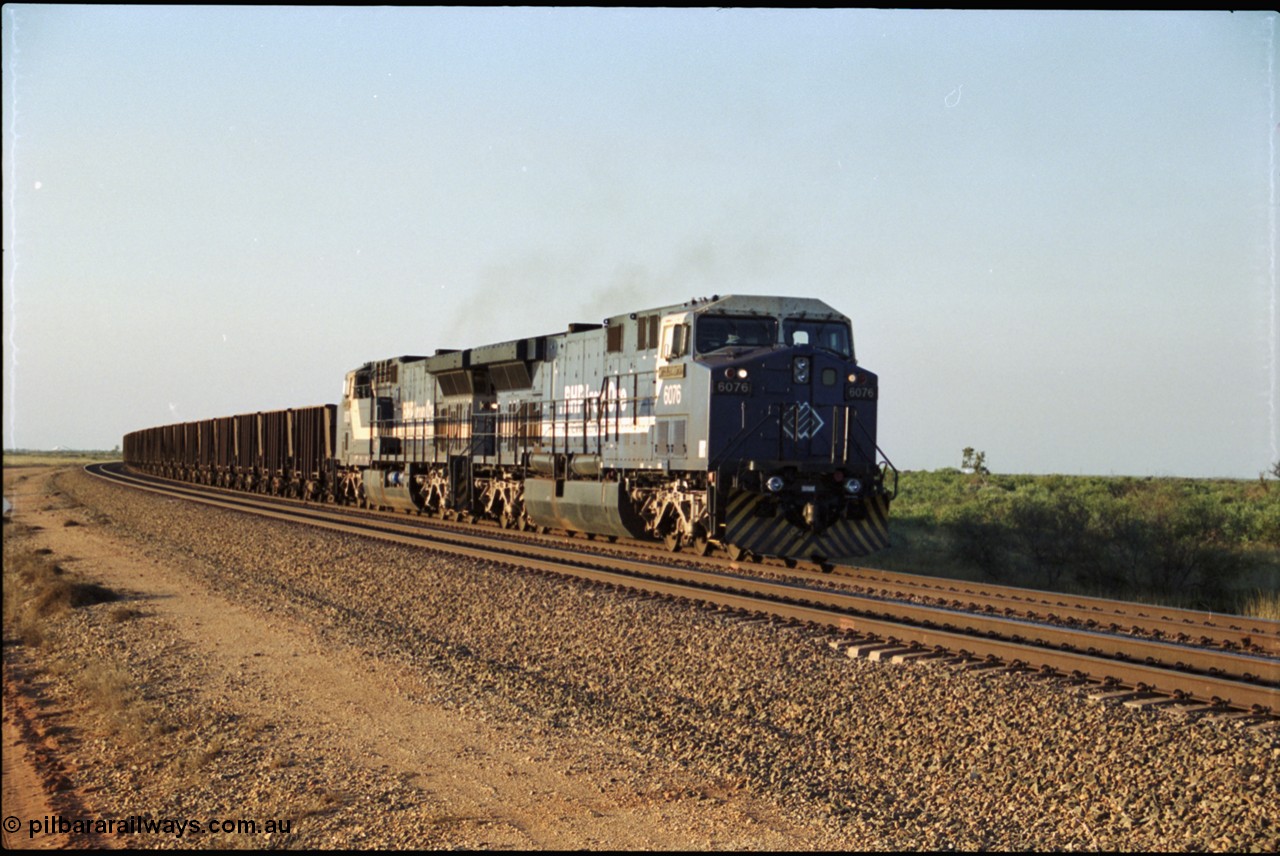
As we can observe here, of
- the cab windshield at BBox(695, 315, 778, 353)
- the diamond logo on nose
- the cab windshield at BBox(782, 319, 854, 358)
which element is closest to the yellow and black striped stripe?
the diamond logo on nose

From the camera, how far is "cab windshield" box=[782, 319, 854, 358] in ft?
56.8

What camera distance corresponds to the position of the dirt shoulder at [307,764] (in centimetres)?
588

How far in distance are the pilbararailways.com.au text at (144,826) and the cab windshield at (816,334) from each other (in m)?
12.5

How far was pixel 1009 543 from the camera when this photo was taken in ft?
65.3

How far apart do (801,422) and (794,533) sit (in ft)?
Result: 5.48

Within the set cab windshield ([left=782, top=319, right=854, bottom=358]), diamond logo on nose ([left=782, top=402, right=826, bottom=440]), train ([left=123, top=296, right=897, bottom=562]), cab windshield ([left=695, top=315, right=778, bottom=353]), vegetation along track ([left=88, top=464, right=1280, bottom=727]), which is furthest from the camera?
cab windshield ([left=782, top=319, right=854, bottom=358])

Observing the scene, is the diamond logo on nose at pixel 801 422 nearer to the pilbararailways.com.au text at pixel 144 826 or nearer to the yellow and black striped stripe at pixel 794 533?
the yellow and black striped stripe at pixel 794 533

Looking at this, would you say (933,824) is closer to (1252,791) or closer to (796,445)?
(1252,791)

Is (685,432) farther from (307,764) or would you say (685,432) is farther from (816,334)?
(307,764)

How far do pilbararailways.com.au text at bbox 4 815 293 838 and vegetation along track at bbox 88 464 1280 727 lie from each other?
5304 millimetres

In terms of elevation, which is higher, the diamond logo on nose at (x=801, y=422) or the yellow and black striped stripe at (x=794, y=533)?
the diamond logo on nose at (x=801, y=422)

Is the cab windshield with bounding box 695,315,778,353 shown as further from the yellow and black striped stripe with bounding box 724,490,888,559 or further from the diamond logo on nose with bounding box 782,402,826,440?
the yellow and black striped stripe with bounding box 724,490,888,559

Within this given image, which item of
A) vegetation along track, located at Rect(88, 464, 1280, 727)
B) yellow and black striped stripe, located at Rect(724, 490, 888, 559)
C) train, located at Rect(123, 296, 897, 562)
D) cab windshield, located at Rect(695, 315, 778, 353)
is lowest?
vegetation along track, located at Rect(88, 464, 1280, 727)

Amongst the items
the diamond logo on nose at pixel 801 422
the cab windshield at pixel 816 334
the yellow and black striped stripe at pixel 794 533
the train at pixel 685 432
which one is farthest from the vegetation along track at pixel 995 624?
the cab windshield at pixel 816 334
